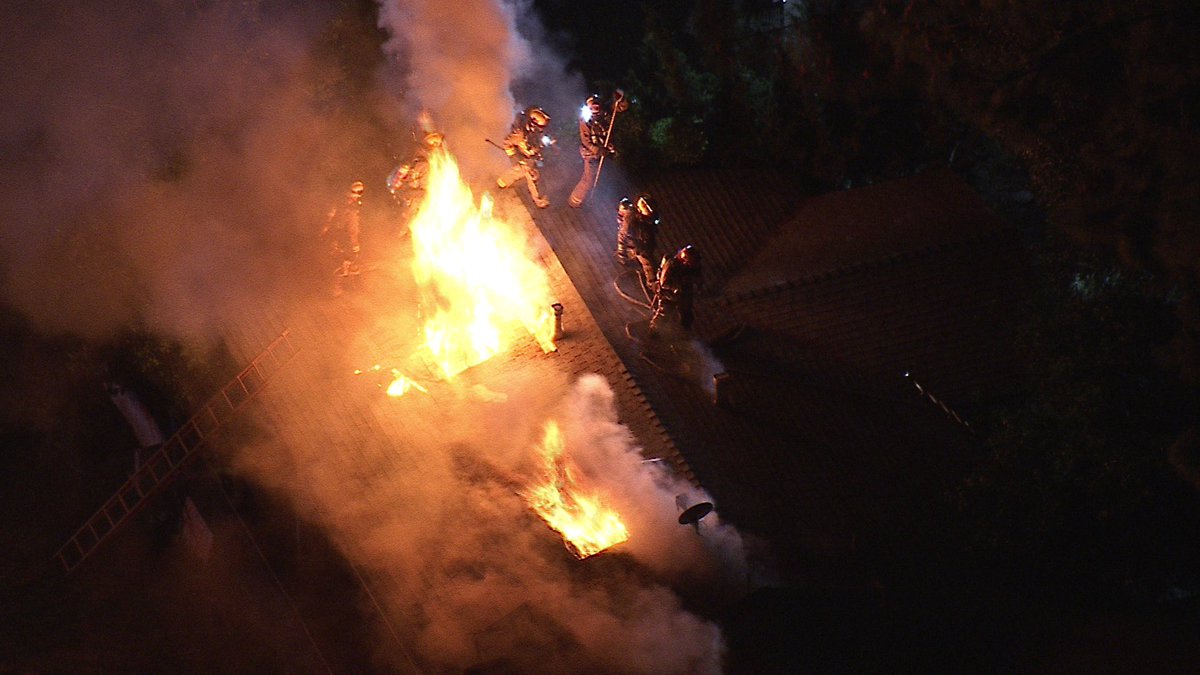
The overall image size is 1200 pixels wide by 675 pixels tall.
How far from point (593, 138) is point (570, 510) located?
6364 millimetres

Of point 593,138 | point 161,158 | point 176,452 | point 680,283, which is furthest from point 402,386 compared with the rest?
point 161,158

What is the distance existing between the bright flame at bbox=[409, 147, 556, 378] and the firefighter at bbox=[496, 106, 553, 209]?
2.36 ft

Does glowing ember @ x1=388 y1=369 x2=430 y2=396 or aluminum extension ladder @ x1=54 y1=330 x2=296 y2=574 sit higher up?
aluminum extension ladder @ x1=54 y1=330 x2=296 y2=574

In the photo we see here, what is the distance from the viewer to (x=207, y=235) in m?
15.3

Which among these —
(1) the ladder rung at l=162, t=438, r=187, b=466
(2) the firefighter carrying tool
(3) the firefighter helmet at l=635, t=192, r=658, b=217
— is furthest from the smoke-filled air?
(3) the firefighter helmet at l=635, t=192, r=658, b=217

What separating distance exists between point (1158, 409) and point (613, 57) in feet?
42.7

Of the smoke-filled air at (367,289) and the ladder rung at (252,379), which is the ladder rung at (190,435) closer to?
the smoke-filled air at (367,289)

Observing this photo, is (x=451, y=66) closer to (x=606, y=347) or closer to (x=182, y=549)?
(x=606, y=347)

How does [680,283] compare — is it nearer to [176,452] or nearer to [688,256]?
[688,256]

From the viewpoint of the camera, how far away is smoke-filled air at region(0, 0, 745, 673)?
438 inches

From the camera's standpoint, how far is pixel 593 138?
1468 centimetres

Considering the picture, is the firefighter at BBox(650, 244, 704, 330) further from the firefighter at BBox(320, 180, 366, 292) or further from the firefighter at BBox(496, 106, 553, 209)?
the firefighter at BBox(320, 180, 366, 292)

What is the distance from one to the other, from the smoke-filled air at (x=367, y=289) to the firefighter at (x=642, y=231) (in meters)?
1.46

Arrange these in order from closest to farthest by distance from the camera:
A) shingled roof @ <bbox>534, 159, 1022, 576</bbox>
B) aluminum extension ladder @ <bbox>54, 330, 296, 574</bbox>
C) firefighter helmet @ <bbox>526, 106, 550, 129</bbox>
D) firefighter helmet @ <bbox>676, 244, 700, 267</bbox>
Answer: shingled roof @ <bbox>534, 159, 1022, 576</bbox>, firefighter helmet @ <bbox>676, 244, 700, 267</bbox>, aluminum extension ladder @ <bbox>54, 330, 296, 574</bbox>, firefighter helmet @ <bbox>526, 106, 550, 129</bbox>
